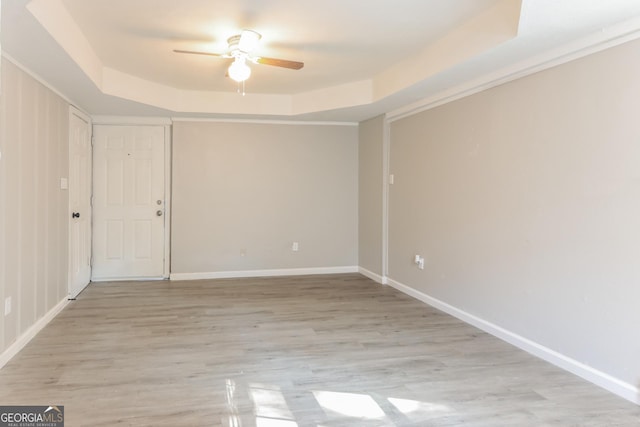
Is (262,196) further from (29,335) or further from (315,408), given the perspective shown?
(315,408)

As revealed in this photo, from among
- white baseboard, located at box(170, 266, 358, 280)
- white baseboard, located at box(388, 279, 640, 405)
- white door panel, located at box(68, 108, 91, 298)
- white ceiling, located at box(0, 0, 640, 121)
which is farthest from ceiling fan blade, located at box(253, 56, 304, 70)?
white baseboard, located at box(170, 266, 358, 280)

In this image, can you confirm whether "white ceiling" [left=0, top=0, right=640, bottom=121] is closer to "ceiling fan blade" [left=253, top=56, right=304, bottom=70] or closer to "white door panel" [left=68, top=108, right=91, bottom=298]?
"ceiling fan blade" [left=253, top=56, right=304, bottom=70]

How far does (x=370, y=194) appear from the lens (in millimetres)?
6027

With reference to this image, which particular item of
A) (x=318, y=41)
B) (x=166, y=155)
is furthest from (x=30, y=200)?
(x=318, y=41)

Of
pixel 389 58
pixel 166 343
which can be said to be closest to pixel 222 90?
pixel 389 58

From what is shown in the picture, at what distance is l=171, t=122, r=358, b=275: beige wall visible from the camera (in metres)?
5.91

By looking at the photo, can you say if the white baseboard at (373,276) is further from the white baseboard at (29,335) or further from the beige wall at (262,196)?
the white baseboard at (29,335)

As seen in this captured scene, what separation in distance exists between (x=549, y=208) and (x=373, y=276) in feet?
10.2

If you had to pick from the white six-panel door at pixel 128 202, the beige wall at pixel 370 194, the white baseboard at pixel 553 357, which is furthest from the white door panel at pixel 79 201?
the white baseboard at pixel 553 357

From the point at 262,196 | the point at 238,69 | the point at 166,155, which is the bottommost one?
the point at 262,196

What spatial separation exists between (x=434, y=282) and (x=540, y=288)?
143 centimetres

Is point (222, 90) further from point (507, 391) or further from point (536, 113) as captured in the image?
point (507, 391)

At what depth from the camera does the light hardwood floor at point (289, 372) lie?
7.70ft

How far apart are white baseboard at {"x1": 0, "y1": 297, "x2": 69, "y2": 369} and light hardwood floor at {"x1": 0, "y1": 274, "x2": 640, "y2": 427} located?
5 cm
